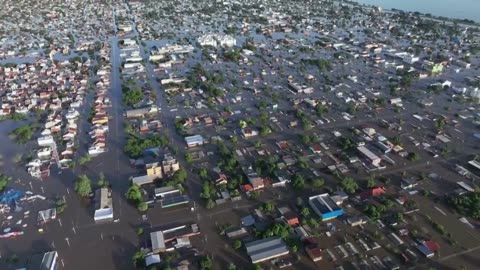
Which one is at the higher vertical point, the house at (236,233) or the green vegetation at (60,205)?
the house at (236,233)

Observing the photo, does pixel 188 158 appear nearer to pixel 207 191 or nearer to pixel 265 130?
pixel 207 191

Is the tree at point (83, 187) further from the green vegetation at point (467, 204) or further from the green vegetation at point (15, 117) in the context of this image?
the green vegetation at point (467, 204)

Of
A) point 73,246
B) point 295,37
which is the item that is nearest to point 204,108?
point 73,246

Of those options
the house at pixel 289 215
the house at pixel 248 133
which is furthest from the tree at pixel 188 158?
the house at pixel 289 215

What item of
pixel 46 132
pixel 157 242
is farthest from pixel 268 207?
pixel 46 132

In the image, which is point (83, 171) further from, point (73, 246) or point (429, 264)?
point (429, 264)

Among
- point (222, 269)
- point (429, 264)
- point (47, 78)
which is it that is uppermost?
point (429, 264)
